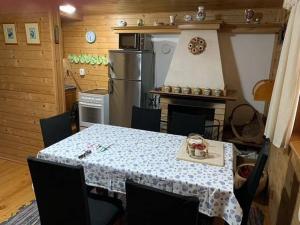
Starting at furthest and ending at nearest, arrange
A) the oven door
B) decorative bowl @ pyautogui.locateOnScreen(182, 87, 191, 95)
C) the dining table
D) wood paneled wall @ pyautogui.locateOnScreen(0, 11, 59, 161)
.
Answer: the oven door < decorative bowl @ pyautogui.locateOnScreen(182, 87, 191, 95) < wood paneled wall @ pyautogui.locateOnScreen(0, 11, 59, 161) < the dining table

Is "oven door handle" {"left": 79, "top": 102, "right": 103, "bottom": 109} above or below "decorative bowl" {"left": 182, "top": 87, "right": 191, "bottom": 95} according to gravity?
below

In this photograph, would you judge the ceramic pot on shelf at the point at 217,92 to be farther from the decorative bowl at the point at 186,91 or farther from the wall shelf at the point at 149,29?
the wall shelf at the point at 149,29

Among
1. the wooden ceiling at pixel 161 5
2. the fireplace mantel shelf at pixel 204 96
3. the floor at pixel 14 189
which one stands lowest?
the floor at pixel 14 189

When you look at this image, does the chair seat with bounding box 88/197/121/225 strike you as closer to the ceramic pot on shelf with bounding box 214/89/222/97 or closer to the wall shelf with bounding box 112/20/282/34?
the ceramic pot on shelf with bounding box 214/89/222/97

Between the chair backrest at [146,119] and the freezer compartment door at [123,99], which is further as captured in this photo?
the freezer compartment door at [123,99]

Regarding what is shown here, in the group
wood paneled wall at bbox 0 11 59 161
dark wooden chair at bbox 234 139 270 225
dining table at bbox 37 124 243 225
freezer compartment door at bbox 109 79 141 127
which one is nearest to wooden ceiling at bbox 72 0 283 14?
wood paneled wall at bbox 0 11 59 161

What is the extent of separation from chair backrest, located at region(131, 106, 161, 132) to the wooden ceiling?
156cm

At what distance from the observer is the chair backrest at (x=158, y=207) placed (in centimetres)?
106

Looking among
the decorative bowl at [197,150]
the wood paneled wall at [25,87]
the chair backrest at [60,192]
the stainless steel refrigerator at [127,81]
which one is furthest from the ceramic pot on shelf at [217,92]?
the chair backrest at [60,192]

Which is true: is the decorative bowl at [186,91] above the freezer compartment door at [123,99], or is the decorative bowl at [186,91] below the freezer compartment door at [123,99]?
above

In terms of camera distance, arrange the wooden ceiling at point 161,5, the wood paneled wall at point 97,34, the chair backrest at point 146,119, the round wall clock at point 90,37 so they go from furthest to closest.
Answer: the round wall clock at point 90,37 → the wood paneled wall at point 97,34 → the wooden ceiling at point 161,5 → the chair backrest at point 146,119

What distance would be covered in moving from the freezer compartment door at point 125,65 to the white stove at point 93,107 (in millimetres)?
444

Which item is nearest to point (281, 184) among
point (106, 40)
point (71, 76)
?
point (106, 40)

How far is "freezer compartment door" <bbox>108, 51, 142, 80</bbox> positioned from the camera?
359cm
